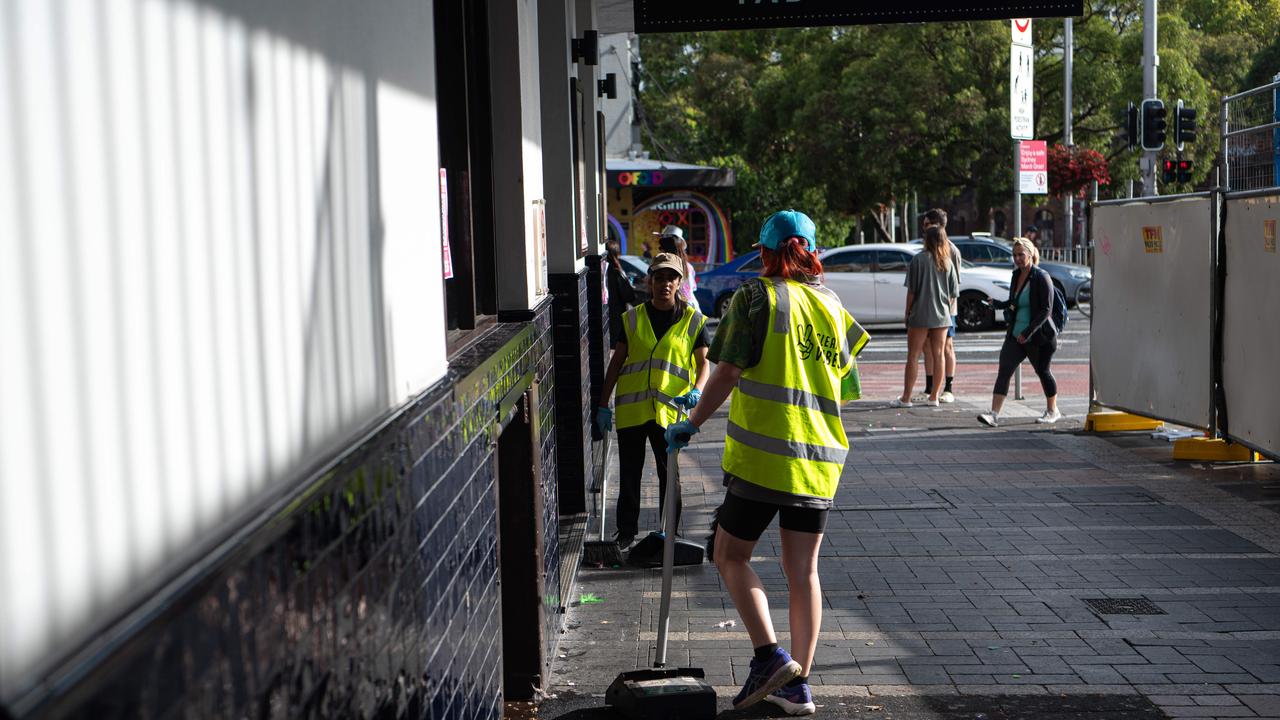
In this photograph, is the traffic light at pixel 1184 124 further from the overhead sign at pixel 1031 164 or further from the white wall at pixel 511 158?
the white wall at pixel 511 158

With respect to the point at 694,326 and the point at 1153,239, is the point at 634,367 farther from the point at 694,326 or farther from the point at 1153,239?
the point at 1153,239

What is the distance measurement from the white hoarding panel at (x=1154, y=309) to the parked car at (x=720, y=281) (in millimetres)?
12929

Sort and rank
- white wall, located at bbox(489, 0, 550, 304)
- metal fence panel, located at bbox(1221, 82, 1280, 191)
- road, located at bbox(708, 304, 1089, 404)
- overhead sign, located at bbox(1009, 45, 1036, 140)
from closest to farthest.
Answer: white wall, located at bbox(489, 0, 550, 304) < metal fence panel, located at bbox(1221, 82, 1280, 191) < road, located at bbox(708, 304, 1089, 404) < overhead sign, located at bbox(1009, 45, 1036, 140)

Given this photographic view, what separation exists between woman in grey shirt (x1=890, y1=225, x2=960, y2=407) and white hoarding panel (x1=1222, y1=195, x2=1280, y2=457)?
162 inches

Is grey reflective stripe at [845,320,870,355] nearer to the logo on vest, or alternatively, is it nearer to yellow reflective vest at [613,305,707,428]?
the logo on vest

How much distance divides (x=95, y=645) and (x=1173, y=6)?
40.9 metres

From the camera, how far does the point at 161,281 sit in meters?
1.71

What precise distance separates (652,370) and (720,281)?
18540mm

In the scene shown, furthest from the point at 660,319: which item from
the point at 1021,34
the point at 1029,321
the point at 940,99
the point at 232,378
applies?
the point at 940,99

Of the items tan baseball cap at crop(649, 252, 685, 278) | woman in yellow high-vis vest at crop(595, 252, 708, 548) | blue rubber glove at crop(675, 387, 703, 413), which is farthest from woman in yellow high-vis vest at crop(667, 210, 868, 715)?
woman in yellow high-vis vest at crop(595, 252, 708, 548)

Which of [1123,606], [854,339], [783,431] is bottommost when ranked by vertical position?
[1123,606]

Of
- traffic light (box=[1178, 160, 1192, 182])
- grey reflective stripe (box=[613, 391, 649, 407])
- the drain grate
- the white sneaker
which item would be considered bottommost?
the white sneaker

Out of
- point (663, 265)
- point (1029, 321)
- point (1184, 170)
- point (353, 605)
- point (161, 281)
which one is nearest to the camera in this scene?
point (161, 281)

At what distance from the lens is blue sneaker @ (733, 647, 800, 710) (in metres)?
5.38
